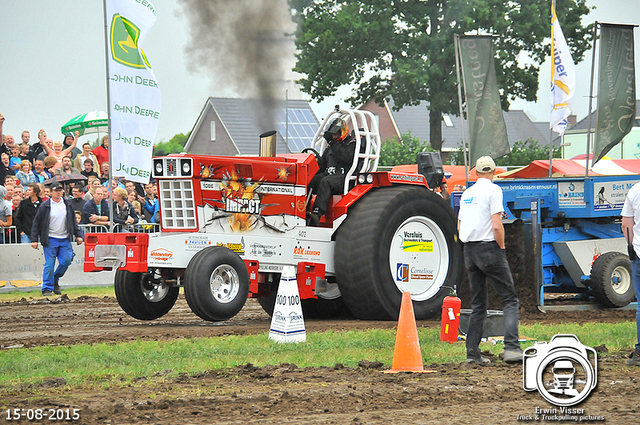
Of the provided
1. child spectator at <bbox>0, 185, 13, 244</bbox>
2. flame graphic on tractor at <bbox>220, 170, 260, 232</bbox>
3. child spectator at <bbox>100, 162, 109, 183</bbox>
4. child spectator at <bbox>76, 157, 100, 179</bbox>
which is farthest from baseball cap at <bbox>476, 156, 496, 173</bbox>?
child spectator at <bbox>76, 157, 100, 179</bbox>

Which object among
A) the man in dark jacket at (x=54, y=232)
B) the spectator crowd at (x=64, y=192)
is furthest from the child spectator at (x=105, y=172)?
the man in dark jacket at (x=54, y=232)

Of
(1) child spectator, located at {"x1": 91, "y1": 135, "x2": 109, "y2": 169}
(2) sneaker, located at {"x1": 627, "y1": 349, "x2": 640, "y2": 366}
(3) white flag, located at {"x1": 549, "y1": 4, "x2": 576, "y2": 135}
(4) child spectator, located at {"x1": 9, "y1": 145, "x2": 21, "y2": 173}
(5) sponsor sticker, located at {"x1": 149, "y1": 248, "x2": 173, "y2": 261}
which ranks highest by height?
(3) white flag, located at {"x1": 549, "y1": 4, "x2": 576, "y2": 135}

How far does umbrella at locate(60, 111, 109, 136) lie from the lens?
22.3 metres

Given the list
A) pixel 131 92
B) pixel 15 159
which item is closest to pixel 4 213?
pixel 15 159

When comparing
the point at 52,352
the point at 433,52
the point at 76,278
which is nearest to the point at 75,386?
the point at 52,352

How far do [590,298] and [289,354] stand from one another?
19.4ft

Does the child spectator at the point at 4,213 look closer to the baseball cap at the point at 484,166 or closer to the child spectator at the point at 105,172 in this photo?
the child spectator at the point at 105,172

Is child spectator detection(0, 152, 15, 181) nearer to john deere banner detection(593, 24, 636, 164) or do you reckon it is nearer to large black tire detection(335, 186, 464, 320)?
large black tire detection(335, 186, 464, 320)

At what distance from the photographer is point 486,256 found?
7.32 meters

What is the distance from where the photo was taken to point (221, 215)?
9625 mm

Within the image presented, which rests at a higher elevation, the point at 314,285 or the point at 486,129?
the point at 486,129

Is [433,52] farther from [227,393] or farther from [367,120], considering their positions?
[227,393]

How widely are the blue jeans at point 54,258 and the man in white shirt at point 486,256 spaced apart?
905 cm

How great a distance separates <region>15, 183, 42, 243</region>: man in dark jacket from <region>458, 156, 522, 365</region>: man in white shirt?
989 centimetres
